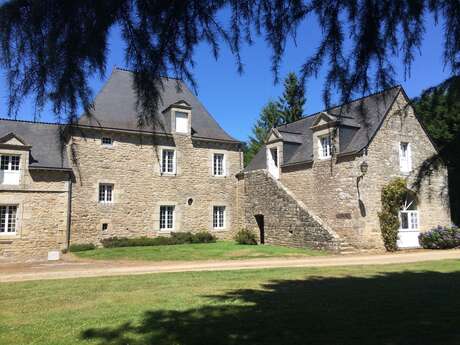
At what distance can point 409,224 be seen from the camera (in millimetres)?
18719

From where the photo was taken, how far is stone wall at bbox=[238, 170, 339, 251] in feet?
55.0

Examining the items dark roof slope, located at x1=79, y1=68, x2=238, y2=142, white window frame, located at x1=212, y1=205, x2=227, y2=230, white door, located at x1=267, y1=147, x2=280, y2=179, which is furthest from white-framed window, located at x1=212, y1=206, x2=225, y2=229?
dark roof slope, located at x1=79, y1=68, x2=238, y2=142

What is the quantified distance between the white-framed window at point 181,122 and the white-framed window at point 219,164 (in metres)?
2.31

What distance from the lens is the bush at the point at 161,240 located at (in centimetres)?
1912

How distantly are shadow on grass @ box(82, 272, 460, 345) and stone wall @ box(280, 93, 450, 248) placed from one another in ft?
31.5

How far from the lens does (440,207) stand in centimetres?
1972

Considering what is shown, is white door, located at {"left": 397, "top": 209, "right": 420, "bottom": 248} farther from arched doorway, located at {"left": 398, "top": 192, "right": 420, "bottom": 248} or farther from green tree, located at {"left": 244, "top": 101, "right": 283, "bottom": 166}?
green tree, located at {"left": 244, "top": 101, "right": 283, "bottom": 166}

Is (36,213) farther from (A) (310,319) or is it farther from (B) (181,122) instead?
(A) (310,319)

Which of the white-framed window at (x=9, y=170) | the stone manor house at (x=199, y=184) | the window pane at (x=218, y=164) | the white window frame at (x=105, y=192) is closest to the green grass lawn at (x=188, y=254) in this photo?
the stone manor house at (x=199, y=184)

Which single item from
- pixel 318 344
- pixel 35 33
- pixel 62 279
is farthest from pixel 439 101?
pixel 62 279

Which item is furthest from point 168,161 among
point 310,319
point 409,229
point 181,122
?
point 310,319

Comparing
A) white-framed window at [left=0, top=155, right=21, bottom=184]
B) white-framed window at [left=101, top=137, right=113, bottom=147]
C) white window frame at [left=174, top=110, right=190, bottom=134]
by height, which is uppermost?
white window frame at [left=174, top=110, right=190, bottom=134]

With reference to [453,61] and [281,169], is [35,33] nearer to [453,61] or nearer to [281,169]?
[453,61]

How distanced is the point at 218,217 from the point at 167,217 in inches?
117
